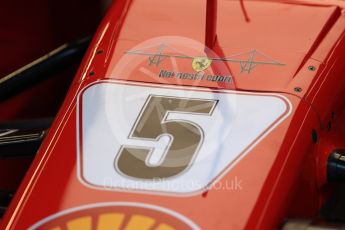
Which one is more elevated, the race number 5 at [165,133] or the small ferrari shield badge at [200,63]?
the small ferrari shield badge at [200,63]

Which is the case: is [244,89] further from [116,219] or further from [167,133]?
[116,219]

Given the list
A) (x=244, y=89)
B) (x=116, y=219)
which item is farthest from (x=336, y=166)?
(x=116, y=219)

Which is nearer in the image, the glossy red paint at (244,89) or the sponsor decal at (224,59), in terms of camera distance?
the glossy red paint at (244,89)

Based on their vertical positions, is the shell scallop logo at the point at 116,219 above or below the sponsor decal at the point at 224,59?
below

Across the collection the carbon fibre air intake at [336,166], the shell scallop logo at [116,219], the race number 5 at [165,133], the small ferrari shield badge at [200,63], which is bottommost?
the shell scallop logo at [116,219]

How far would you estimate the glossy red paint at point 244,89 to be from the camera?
838 mm

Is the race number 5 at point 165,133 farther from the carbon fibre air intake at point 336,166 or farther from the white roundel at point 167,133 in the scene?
the carbon fibre air intake at point 336,166

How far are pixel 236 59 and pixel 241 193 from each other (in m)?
0.22

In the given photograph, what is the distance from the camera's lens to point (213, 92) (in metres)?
0.94

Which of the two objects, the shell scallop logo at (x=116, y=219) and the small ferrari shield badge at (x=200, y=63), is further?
the small ferrari shield badge at (x=200, y=63)

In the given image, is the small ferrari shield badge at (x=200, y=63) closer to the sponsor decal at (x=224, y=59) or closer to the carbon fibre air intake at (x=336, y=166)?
the sponsor decal at (x=224, y=59)

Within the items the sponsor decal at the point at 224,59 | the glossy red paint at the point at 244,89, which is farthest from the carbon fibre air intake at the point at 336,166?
the sponsor decal at the point at 224,59

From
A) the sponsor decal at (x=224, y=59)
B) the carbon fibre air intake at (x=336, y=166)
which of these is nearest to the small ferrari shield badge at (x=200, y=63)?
the sponsor decal at (x=224, y=59)

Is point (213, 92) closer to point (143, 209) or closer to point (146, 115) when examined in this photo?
point (146, 115)
